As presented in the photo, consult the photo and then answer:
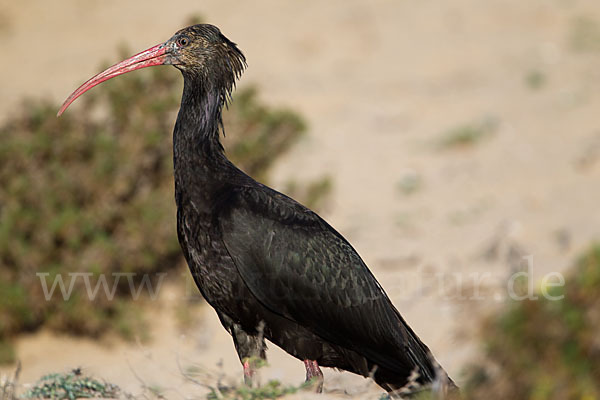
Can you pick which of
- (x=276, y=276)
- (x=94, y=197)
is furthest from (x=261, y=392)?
(x=94, y=197)

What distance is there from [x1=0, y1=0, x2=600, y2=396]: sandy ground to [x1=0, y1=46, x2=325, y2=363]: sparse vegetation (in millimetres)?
465

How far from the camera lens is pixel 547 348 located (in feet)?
15.4

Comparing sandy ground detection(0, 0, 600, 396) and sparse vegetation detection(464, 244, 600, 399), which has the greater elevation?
sandy ground detection(0, 0, 600, 396)

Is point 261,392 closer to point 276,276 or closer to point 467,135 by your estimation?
point 276,276

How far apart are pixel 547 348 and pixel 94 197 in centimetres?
544

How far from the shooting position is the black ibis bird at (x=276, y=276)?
14.7 feet

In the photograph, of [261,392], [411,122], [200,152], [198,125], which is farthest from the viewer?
[411,122]

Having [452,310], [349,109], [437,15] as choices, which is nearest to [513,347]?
[452,310]

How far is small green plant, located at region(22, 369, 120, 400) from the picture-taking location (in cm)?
446

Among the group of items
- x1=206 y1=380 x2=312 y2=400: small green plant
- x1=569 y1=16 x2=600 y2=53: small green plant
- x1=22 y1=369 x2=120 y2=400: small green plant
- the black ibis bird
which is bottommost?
x1=206 y1=380 x2=312 y2=400: small green plant

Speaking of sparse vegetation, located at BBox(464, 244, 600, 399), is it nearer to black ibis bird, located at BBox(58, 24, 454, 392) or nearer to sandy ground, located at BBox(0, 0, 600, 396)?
black ibis bird, located at BBox(58, 24, 454, 392)

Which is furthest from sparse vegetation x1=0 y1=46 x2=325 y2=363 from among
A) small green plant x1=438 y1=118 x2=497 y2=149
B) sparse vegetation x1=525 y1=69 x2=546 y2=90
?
sparse vegetation x1=525 y1=69 x2=546 y2=90

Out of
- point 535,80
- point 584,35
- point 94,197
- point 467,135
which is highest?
point 584,35

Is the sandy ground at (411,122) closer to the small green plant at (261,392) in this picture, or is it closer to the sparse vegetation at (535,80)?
the sparse vegetation at (535,80)
